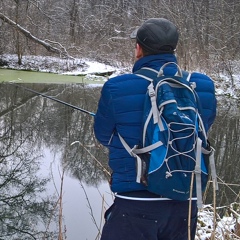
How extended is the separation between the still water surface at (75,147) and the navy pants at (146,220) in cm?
81

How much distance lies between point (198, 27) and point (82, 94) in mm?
9275

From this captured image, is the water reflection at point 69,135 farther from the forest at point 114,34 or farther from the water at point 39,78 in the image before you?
the forest at point 114,34

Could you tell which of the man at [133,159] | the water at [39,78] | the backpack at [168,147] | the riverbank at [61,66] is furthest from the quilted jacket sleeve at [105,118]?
the riverbank at [61,66]

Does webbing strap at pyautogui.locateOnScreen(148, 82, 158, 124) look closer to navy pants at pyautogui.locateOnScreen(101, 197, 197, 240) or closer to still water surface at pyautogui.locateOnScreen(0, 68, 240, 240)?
navy pants at pyautogui.locateOnScreen(101, 197, 197, 240)

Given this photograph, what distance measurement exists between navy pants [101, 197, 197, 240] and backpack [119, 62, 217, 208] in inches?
2.5

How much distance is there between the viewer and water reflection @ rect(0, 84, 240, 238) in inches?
209

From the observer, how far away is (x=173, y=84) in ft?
4.89

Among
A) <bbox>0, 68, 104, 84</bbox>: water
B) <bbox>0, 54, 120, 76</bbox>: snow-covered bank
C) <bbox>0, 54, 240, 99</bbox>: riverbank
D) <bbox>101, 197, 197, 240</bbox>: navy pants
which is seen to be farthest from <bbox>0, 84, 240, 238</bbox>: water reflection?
<bbox>0, 54, 120, 76</bbox>: snow-covered bank

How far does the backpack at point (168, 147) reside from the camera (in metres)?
1.41

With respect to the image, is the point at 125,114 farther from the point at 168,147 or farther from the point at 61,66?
the point at 61,66

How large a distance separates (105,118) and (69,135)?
5446 mm

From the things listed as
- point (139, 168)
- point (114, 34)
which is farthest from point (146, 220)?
point (114, 34)

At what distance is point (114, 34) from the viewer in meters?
20.5

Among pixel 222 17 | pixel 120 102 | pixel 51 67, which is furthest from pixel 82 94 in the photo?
pixel 120 102
